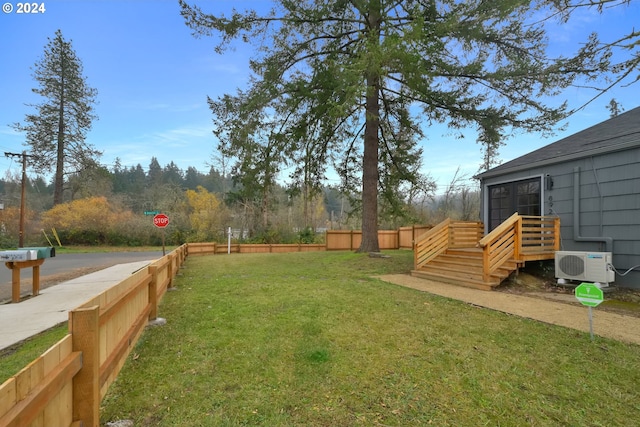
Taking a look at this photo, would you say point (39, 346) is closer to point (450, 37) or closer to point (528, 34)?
point (450, 37)

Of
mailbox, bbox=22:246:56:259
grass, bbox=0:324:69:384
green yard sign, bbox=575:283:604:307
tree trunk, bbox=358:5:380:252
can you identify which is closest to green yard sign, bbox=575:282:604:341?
green yard sign, bbox=575:283:604:307

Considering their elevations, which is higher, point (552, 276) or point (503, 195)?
point (503, 195)

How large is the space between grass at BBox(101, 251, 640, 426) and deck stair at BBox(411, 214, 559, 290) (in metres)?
2.21

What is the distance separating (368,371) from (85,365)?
6.45 ft

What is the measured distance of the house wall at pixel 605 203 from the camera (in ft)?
18.7

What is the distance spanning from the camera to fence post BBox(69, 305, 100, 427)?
1681 mm

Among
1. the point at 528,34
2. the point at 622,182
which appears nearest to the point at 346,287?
the point at 622,182

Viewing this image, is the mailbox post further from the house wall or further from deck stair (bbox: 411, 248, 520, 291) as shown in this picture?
the house wall

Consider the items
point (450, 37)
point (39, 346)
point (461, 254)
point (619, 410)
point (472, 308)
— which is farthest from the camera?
point (450, 37)

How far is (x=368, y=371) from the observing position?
259 cm

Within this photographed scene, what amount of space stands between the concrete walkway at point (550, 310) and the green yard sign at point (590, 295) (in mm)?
615

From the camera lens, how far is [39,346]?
136 inches

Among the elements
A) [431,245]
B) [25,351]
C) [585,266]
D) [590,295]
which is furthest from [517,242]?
[25,351]

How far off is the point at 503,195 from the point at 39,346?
1011cm
